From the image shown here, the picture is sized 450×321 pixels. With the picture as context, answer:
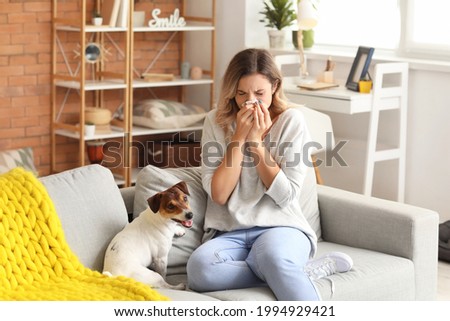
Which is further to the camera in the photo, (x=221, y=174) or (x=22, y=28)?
(x=22, y=28)

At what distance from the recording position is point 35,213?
2.65m

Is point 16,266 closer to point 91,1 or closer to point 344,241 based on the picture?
point 344,241

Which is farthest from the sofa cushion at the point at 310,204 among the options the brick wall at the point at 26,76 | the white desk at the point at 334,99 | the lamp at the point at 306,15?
the brick wall at the point at 26,76

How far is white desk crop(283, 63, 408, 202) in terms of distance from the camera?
4668 mm

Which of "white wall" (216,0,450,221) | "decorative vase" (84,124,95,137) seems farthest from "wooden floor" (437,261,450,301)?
"decorative vase" (84,124,95,137)

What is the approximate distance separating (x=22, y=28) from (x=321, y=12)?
1.91 m

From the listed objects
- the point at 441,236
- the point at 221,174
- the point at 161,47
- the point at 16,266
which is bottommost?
the point at 441,236

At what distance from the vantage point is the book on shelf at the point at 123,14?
5.14 meters

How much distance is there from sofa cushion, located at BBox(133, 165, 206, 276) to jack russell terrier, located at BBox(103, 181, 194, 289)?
0.43 ft

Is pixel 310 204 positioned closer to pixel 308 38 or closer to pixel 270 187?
pixel 270 187

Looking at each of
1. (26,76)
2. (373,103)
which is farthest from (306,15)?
(26,76)

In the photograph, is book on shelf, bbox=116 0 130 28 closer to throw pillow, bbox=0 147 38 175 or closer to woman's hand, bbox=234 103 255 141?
throw pillow, bbox=0 147 38 175
